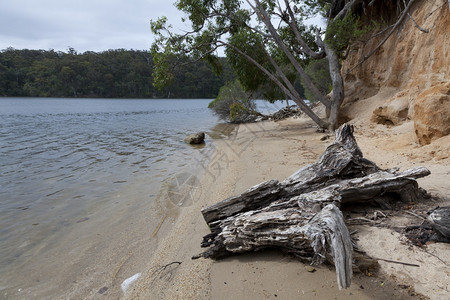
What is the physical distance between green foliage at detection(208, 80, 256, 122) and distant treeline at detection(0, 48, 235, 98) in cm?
3957

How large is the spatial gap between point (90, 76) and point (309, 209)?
88215mm

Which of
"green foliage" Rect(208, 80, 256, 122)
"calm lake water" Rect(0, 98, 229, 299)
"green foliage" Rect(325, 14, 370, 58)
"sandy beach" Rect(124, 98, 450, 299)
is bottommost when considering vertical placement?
"calm lake water" Rect(0, 98, 229, 299)

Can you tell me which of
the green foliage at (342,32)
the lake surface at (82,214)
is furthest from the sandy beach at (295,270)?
the green foliage at (342,32)

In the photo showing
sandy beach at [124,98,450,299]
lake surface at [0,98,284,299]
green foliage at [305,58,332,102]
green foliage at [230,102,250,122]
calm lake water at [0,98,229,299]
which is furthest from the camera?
green foliage at [305,58,332,102]

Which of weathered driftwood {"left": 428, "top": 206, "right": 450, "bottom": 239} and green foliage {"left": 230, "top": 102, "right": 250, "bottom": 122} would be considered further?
green foliage {"left": 230, "top": 102, "right": 250, "bottom": 122}

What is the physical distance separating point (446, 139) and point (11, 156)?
14.9 meters

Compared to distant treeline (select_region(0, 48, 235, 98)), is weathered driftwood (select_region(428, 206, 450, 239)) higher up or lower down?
lower down

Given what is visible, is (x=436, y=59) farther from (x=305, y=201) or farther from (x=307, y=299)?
(x=307, y=299)

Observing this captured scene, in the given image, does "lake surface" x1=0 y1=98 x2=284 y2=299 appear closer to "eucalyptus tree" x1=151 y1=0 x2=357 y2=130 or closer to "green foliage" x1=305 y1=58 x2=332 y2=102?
"eucalyptus tree" x1=151 y1=0 x2=357 y2=130

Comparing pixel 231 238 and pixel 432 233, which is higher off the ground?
pixel 432 233

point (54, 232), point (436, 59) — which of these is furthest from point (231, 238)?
point (436, 59)

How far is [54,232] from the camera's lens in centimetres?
472

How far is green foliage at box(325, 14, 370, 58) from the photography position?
412 inches

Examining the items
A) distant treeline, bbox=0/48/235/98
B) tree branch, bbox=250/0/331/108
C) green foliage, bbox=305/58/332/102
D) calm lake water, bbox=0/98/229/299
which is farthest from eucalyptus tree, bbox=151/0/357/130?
distant treeline, bbox=0/48/235/98
